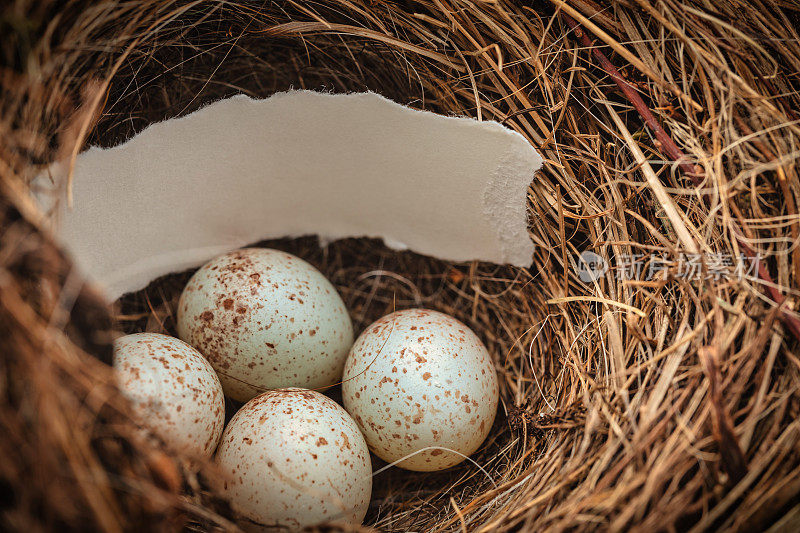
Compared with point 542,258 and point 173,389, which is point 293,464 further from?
point 542,258

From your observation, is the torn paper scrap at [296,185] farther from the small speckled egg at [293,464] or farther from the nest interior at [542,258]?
the small speckled egg at [293,464]

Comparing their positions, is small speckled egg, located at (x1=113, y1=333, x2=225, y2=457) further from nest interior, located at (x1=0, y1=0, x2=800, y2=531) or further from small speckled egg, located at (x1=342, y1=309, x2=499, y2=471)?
small speckled egg, located at (x1=342, y1=309, x2=499, y2=471)

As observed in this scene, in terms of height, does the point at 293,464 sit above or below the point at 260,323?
below

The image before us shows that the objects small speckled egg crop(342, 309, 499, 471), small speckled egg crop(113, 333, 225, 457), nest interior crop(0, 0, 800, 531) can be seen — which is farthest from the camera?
small speckled egg crop(342, 309, 499, 471)

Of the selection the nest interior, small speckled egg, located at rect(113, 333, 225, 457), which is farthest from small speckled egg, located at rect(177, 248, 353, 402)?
the nest interior

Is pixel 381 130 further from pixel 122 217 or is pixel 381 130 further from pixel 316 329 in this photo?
pixel 122 217

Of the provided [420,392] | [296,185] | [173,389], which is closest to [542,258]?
[420,392]
